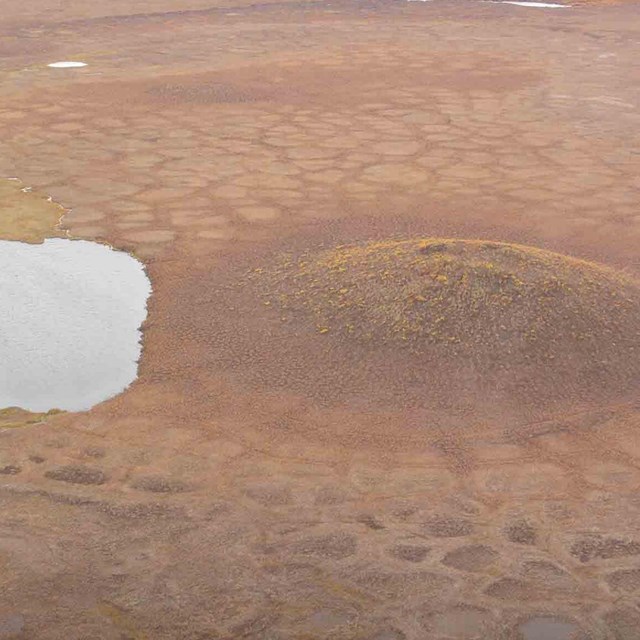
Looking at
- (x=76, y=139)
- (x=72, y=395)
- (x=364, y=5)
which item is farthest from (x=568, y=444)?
(x=364, y=5)

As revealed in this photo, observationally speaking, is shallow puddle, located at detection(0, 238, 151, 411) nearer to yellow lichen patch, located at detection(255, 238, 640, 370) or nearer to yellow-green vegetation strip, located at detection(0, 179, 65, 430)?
yellow-green vegetation strip, located at detection(0, 179, 65, 430)

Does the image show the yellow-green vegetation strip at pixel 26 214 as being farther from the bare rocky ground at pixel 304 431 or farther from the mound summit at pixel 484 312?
the mound summit at pixel 484 312

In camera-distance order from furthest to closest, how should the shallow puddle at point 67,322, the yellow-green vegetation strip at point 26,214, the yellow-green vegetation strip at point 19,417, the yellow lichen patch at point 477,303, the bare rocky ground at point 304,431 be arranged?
1. the yellow-green vegetation strip at point 26,214
2. the yellow lichen patch at point 477,303
3. the shallow puddle at point 67,322
4. the yellow-green vegetation strip at point 19,417
5. the bare rocky ground at point 304,431

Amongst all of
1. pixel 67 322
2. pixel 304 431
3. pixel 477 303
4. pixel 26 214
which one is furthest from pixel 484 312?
pixel 26 214

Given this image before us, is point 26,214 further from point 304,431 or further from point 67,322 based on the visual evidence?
point 304,431

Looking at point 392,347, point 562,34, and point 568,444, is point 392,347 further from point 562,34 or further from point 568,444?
point 562,34

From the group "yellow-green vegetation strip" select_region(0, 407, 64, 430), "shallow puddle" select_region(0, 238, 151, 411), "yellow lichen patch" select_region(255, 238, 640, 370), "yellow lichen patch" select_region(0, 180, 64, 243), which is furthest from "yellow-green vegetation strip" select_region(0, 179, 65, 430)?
"yellow-green vegetation strip" select_region(0, 407, 64, 430)

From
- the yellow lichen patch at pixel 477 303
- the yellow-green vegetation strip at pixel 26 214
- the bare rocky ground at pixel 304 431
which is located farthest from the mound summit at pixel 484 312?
the yellow-green vegetation strip at pixel 26 214
